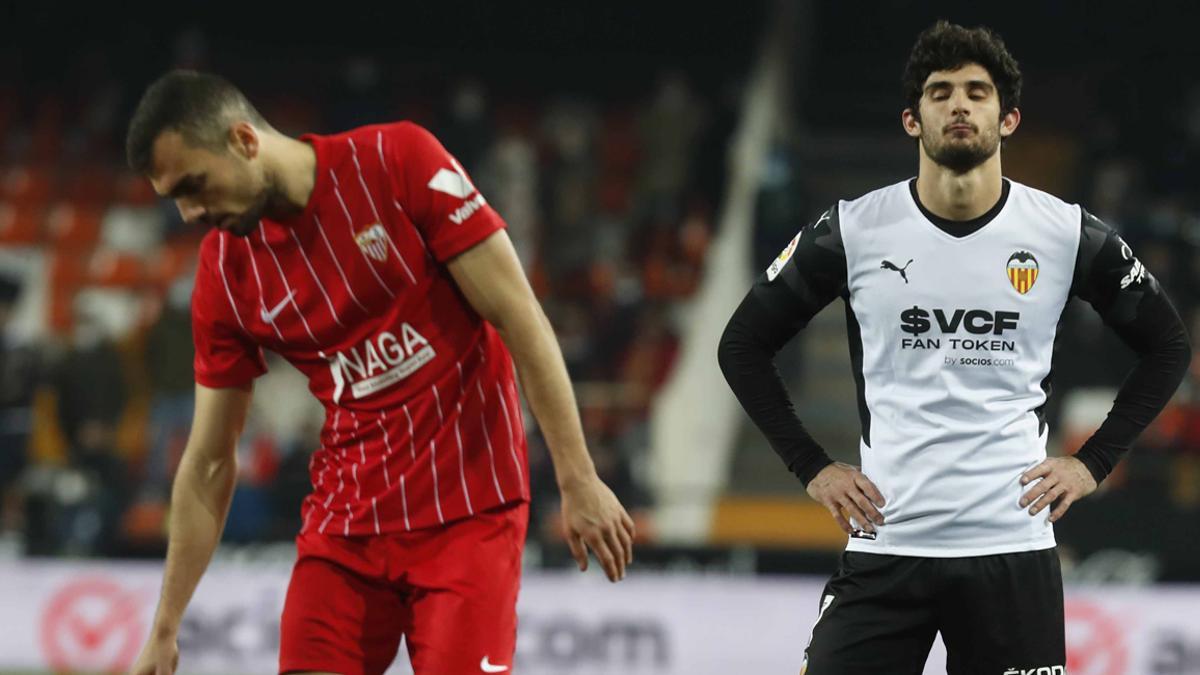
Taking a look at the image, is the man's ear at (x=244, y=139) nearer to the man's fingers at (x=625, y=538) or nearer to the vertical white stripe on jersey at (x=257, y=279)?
the vertical white stripe on jersey at (x=257, y=279)

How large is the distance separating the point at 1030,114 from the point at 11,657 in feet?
34.3

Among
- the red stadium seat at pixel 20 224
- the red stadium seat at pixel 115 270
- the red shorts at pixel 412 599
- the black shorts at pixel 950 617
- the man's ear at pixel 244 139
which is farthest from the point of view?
the red stadium seat at pixel 20 224

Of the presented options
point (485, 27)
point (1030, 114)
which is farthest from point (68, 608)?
point (1030, 114)

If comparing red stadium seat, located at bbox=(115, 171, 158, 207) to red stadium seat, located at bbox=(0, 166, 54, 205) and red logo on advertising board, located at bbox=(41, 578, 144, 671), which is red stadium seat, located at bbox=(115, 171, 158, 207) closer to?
red stadium seat, located at bbox=(0, 166, 54, 205)

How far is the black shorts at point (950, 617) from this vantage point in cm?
414

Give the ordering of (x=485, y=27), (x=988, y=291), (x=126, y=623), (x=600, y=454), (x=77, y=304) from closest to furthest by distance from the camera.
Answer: (x=988, y=291) < (x=126, y=623) < (x=600, y=454) < (x=77, y=304) < (x=485, y=27)

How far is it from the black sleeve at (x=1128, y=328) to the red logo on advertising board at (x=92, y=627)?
7074 millimetres

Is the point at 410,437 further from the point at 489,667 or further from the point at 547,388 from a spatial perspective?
the point at 489,667

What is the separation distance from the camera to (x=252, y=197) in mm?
3783

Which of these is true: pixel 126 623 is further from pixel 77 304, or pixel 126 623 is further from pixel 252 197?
pixel 252 197

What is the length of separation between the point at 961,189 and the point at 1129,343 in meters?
0.63

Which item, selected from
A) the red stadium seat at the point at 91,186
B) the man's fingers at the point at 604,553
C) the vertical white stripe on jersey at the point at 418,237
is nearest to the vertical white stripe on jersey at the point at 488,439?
the vertical white stripe on jersey at the point at 418,237

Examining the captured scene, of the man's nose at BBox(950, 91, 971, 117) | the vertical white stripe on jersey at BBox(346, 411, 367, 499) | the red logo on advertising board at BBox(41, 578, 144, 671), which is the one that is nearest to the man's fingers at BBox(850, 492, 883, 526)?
the man's nose at BBox(950, 91, 971, 117)

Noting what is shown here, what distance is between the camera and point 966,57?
420 cm
